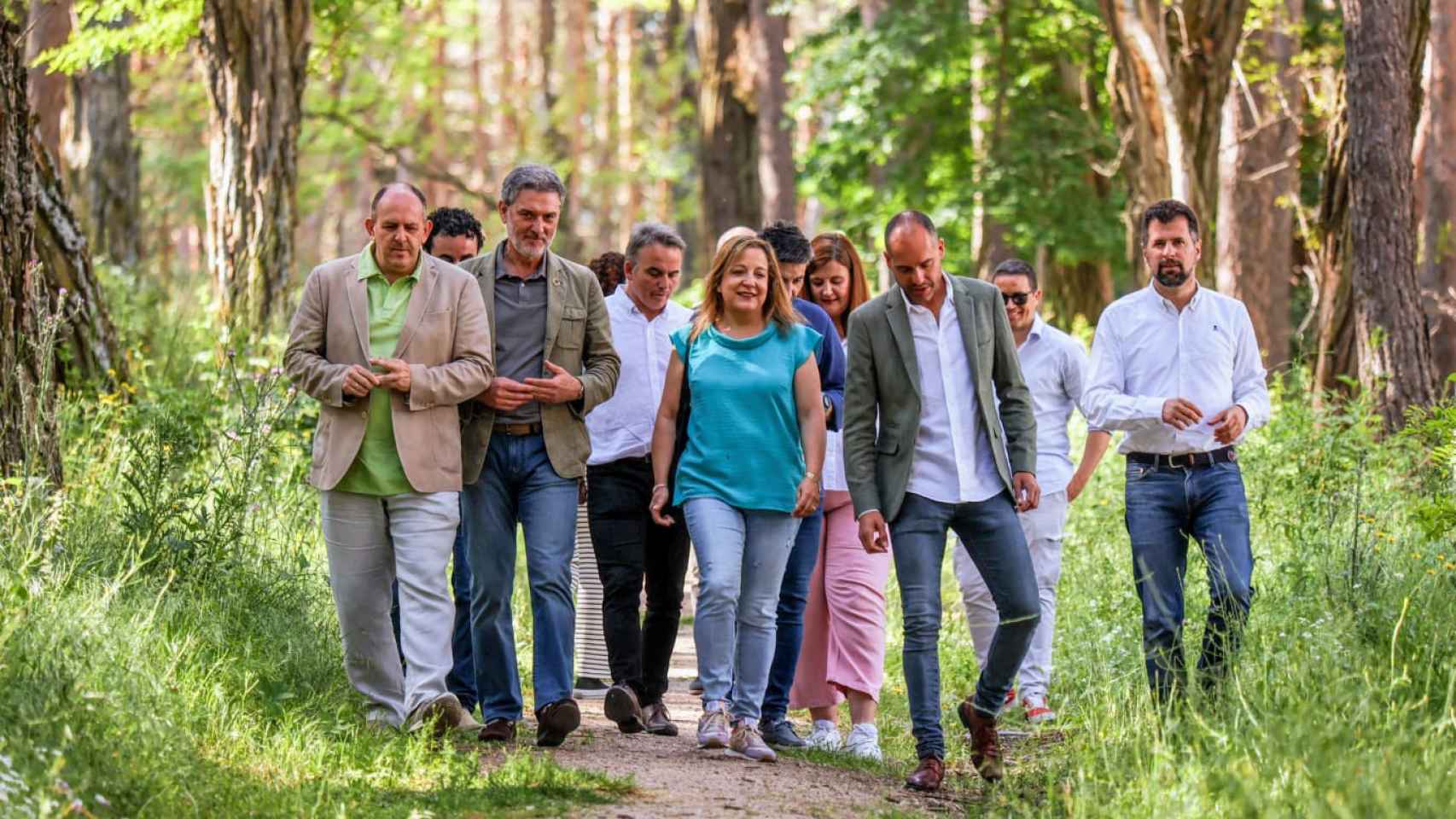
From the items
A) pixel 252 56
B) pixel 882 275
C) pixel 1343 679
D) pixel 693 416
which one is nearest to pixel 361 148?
pixel 882 275

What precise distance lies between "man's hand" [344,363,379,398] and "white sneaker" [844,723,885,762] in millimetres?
2645

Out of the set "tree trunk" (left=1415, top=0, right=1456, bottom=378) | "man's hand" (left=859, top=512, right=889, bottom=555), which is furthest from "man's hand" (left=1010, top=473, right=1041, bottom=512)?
"tree trunk" (left=1415, top=0, right=1456, bottom=378)

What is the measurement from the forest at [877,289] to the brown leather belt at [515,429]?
134 cm

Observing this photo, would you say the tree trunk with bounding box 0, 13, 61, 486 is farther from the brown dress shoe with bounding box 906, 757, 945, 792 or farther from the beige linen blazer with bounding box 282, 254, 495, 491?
the brown dress shoe with bounding box 906, 757, 945, 792

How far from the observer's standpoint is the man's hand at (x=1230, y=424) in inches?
280

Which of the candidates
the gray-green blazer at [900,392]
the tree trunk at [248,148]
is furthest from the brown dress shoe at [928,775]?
the tree trunk at [248,148]

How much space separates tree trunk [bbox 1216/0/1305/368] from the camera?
19078 mm

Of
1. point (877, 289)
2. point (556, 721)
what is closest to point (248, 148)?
point (556, 721)

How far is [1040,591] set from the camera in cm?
895

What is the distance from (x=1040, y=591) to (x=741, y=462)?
7.42 feet

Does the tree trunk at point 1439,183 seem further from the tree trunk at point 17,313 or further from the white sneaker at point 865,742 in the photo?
the tree trunk at point 17,313

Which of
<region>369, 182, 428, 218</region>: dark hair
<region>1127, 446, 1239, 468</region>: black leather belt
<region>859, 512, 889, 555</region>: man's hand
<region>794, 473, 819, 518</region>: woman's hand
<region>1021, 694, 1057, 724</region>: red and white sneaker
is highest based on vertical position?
<region>369, 182, 428, 218</region>: dark hair

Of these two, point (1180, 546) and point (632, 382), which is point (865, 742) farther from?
point (632, 382)

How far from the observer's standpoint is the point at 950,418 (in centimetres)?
714
